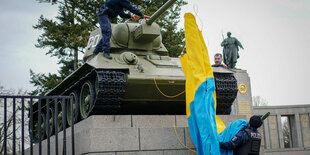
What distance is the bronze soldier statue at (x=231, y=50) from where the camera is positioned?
1972 centimetres

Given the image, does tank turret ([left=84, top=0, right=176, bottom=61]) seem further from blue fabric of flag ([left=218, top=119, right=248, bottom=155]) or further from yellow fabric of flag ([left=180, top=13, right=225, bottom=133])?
blue fabric of flag ([left=218, top=119, right=248, bottom=155])

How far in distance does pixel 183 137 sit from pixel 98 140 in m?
1.79

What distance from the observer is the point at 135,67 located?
982cm

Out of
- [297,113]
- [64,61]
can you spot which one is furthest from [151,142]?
[64,61]

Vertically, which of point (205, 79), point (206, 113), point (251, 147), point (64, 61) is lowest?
point (251, 147)

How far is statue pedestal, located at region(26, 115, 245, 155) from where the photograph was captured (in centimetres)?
845

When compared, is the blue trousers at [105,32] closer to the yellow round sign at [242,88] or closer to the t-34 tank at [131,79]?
the t-34 tank at [131,79]

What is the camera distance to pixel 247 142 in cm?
705

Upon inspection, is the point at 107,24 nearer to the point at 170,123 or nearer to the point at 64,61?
the point at 170,123

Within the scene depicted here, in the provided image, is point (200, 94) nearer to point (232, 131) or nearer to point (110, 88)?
point (232, 131)

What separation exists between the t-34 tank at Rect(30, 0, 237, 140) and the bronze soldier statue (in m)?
8.59

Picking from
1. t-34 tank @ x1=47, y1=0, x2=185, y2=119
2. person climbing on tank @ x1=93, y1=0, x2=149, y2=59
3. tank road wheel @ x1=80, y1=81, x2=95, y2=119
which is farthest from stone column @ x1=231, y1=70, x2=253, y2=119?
tank road wheel @ x1=80, y1=81, x2=95, y2=119

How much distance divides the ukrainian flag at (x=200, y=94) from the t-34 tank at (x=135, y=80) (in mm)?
1237

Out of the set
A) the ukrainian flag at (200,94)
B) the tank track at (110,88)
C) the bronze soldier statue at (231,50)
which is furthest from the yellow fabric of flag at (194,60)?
the bronze soldier statue at (231,50)
